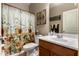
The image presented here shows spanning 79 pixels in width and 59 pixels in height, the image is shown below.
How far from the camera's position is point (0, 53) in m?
1.55

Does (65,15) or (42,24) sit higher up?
(65,15)

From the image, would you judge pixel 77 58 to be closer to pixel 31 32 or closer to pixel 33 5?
pixel 31 32

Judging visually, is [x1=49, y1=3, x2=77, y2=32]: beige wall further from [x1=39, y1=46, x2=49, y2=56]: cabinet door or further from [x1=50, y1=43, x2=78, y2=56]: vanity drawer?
[x1=39, y1=46, x2=49, y2=56]: cabinet door

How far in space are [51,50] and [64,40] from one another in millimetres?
214

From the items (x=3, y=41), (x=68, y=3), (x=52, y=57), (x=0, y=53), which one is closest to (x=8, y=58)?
(x=0, y=53)

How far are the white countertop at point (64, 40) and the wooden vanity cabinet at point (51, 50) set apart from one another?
0.04 meters

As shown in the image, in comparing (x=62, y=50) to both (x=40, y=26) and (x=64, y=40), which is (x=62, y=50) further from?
(x=40, y=26)

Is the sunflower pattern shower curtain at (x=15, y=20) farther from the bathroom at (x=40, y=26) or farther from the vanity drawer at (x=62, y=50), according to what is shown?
the vanity drawer at (x=62, y=50)

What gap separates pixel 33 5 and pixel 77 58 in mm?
892

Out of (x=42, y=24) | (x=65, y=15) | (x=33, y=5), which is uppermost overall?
(x=33, y=5)

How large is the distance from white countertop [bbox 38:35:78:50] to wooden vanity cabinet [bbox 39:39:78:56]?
43mm

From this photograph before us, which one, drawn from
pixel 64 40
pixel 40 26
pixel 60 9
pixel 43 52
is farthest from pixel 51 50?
pixel 60 9

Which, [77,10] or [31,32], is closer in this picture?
[77,10]

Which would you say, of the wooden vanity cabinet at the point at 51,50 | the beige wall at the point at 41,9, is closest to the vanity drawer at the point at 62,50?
the wooden vanity cabinet at the point at 51,50
